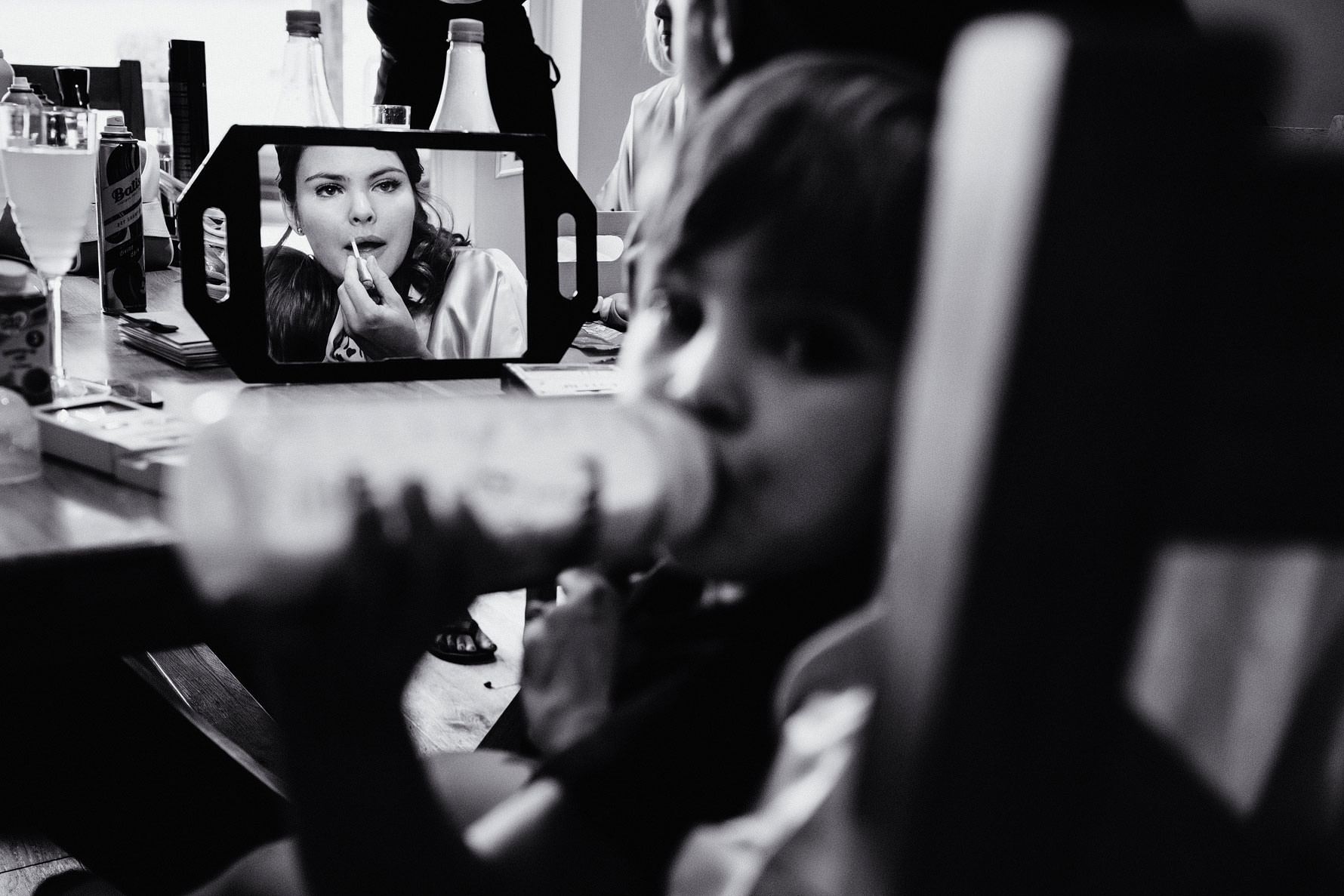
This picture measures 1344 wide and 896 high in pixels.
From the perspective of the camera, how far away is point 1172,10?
396 millimetres

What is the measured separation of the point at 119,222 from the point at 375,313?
1.88 ft

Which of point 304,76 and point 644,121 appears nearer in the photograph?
point 304,76

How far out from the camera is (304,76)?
1501mm

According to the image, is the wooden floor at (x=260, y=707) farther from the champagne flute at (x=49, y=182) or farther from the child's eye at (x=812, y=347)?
the child's eye at (x=812, y=347)

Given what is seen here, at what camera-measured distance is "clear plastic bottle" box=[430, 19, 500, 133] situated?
147 centimetres

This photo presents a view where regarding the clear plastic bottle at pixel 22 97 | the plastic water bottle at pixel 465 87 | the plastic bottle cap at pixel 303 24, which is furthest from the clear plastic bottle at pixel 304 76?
the clear plastic bottle at pixel 22 97

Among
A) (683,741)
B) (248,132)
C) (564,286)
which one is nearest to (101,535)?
(683,741)

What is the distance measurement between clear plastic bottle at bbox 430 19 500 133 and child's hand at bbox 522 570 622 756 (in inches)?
40.0

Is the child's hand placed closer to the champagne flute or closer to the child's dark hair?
the child's dark hair

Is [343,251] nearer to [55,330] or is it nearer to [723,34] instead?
[55,330]

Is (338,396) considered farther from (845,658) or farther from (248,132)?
(845,658)

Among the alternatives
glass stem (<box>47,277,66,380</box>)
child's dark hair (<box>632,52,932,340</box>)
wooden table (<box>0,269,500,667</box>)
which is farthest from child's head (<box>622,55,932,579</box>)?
glass stem (<box>47,277,66,380</box>)

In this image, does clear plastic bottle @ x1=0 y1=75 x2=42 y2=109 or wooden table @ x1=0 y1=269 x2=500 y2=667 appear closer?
wooden table @ x1=0 y1=269 x2=500 y2=667

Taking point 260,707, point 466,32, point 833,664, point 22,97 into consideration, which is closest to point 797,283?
point 833,664
